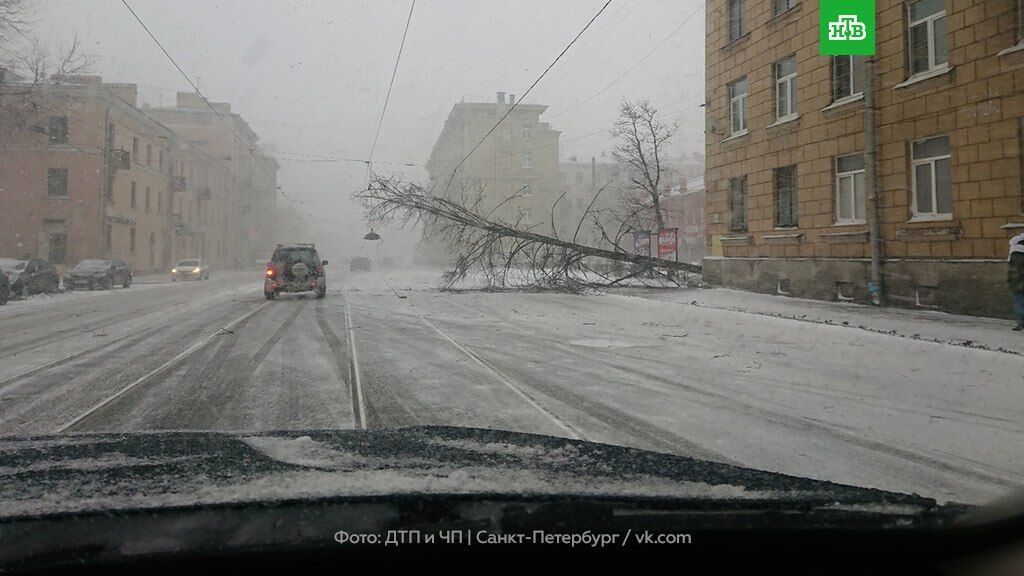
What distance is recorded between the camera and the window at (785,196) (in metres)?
16.5

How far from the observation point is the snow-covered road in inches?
181

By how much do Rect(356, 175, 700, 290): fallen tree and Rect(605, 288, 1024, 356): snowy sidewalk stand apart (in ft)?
13.2

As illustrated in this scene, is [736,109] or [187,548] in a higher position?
[736,109]

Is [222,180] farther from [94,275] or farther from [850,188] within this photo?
[850,188]

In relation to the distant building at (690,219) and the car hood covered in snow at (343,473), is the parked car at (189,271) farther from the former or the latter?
the car hood covered in snow at (343,473)

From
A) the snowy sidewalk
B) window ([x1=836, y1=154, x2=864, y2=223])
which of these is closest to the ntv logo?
window ([x1=836, y1=154, x2=864, y2=223])

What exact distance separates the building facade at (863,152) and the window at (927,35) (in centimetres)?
2

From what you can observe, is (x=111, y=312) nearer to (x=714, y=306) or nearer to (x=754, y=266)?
(x=714, y=306)

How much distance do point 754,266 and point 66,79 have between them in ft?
87.5

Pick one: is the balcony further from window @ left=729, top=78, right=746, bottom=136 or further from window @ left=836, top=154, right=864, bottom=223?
window @ left=836, top=154, right=864, bottom=223

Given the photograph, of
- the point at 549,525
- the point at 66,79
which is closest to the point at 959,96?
the point at 549,525

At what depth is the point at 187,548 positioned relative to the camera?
1635 millimetres

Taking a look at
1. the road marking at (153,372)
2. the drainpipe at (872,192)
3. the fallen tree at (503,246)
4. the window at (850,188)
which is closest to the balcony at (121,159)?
the fallen tree at (503,246)

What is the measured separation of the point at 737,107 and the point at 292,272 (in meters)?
13.6
